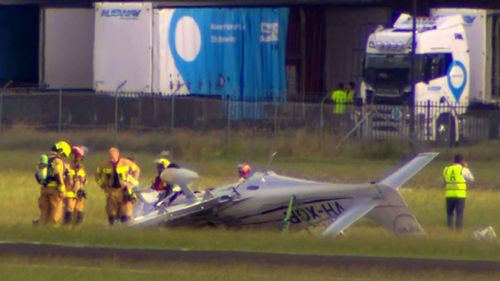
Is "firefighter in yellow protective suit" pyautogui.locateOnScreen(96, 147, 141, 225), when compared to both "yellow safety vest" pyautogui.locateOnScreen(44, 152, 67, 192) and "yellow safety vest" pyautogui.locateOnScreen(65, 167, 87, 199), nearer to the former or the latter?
"yellow safety vest" pyautogui.locateOnScreen(65, 167, 87, 199)

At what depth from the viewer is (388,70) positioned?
45625 mm

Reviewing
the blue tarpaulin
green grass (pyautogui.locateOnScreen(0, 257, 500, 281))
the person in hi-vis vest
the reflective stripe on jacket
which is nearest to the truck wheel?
the blue tarpaulin

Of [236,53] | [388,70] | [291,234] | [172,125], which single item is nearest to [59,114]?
[172,125]

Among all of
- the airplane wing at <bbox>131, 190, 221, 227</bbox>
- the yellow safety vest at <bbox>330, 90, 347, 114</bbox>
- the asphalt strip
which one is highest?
the yellow safety vest at <bbox>330, 90, 347, 114</bbox>

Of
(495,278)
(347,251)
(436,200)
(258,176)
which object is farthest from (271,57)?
(495,278)

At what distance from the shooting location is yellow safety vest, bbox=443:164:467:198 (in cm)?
2683

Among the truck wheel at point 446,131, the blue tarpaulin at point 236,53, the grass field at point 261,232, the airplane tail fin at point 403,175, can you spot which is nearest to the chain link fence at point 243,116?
the truck wheel at point 446,131

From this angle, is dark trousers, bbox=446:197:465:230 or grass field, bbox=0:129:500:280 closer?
grass field, bbox=0:129:500:280

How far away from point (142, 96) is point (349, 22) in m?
11.1

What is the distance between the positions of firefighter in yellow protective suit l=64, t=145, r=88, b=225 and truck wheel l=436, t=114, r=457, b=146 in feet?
58.2

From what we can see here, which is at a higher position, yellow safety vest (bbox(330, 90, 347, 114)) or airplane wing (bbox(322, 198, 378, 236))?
yellow safety vest (bbox(330, 90, 347, 114))

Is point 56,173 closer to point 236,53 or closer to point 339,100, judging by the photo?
point 339,100

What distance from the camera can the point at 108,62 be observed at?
47.5 meters

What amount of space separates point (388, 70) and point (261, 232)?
73.0 feet
